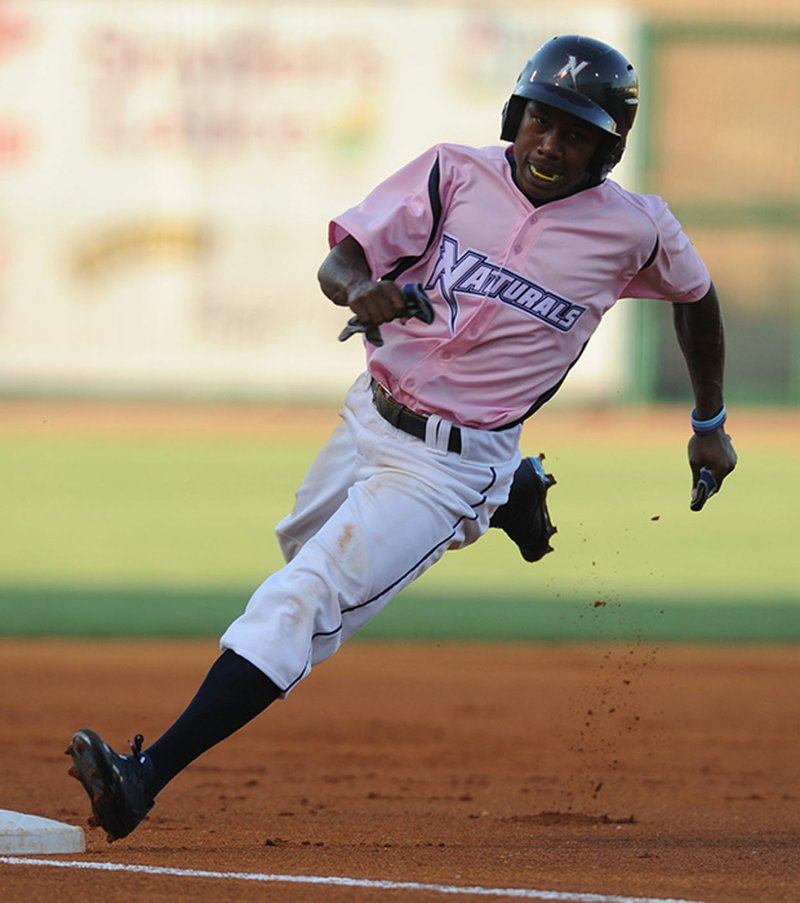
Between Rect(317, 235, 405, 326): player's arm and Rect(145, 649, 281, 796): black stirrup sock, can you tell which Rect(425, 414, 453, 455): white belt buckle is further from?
Rect(145, 649, 281, 796): black stirrup sock

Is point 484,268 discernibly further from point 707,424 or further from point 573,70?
point 707,424

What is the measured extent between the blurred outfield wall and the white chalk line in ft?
45.2

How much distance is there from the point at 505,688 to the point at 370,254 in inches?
135

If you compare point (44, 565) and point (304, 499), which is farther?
point (44, 565)

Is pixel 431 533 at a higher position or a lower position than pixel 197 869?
higher

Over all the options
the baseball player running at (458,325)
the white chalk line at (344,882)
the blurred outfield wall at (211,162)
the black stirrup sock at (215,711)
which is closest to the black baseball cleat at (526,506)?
the baseball player running at (458,325)

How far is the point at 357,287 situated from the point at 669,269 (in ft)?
2.81

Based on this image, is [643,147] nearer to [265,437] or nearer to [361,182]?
[361,182]

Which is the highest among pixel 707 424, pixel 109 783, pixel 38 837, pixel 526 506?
pixel 707 424

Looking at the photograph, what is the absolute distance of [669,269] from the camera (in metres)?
4.04

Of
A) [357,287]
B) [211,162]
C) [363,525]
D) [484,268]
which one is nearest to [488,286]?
[484,268]

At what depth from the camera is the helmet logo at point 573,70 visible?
372 cm

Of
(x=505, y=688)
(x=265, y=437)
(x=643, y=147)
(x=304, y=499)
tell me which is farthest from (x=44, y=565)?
(x=643, y=147)

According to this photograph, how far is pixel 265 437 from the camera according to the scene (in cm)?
1634
